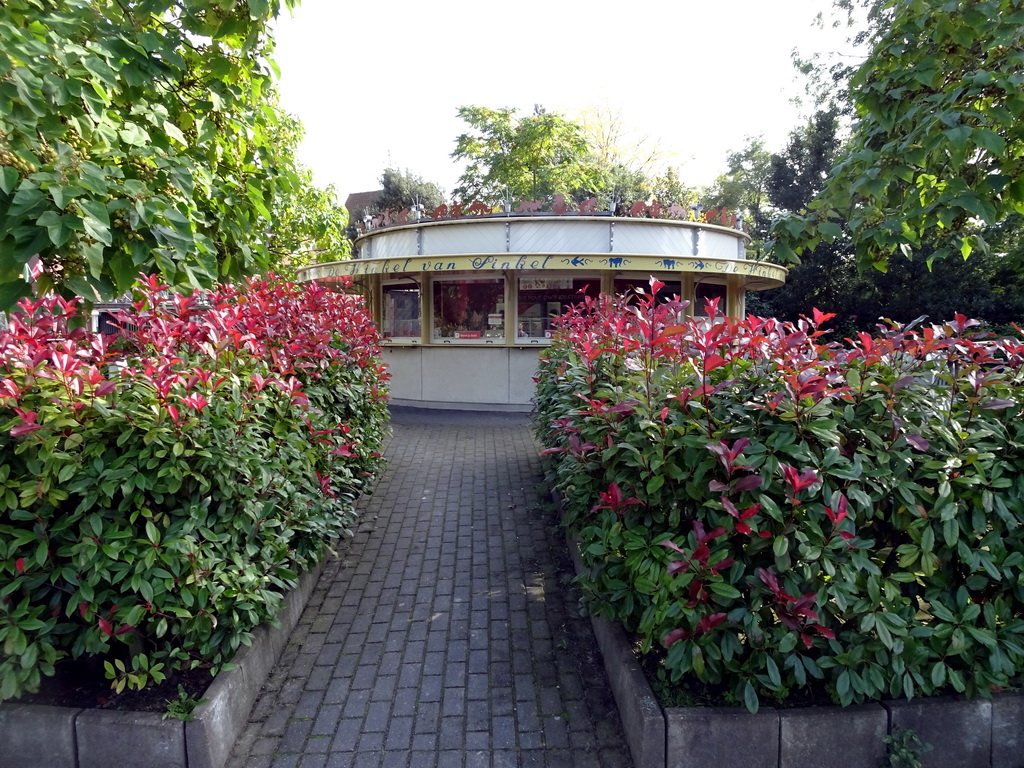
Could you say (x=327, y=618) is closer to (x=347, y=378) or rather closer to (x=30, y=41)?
(x=347, y=378)

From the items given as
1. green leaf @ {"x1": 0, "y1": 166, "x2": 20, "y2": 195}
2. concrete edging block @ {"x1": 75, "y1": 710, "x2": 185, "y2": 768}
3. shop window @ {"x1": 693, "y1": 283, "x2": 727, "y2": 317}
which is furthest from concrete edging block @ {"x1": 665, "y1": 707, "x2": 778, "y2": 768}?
shop window @ {"x1": 693, "y1": 283, "x2": 727, "y2": 317}

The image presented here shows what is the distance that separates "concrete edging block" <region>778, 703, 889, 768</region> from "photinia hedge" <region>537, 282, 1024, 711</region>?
9 cm

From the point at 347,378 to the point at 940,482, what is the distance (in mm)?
4382

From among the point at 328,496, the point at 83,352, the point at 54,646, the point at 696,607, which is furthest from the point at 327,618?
the point at 696,607

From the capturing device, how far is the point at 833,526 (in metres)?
2.36

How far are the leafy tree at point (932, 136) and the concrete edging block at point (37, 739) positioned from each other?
5.08 m

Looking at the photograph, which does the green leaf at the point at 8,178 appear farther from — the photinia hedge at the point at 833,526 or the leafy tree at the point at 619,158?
the leafy tree at the point at 619,158

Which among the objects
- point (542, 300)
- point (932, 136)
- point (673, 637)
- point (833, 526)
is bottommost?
point (673, 637)

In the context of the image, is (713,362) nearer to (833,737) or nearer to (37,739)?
(833,737)

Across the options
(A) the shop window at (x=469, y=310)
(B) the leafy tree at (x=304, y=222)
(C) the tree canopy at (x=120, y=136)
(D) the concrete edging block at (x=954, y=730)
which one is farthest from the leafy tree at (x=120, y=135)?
(A) the shop window at (x=469, y=310)

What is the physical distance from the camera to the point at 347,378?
17.8ft

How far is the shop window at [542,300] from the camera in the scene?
11070 mm

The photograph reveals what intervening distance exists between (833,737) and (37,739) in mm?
3257

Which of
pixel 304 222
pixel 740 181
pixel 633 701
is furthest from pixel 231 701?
pixel 740 181
